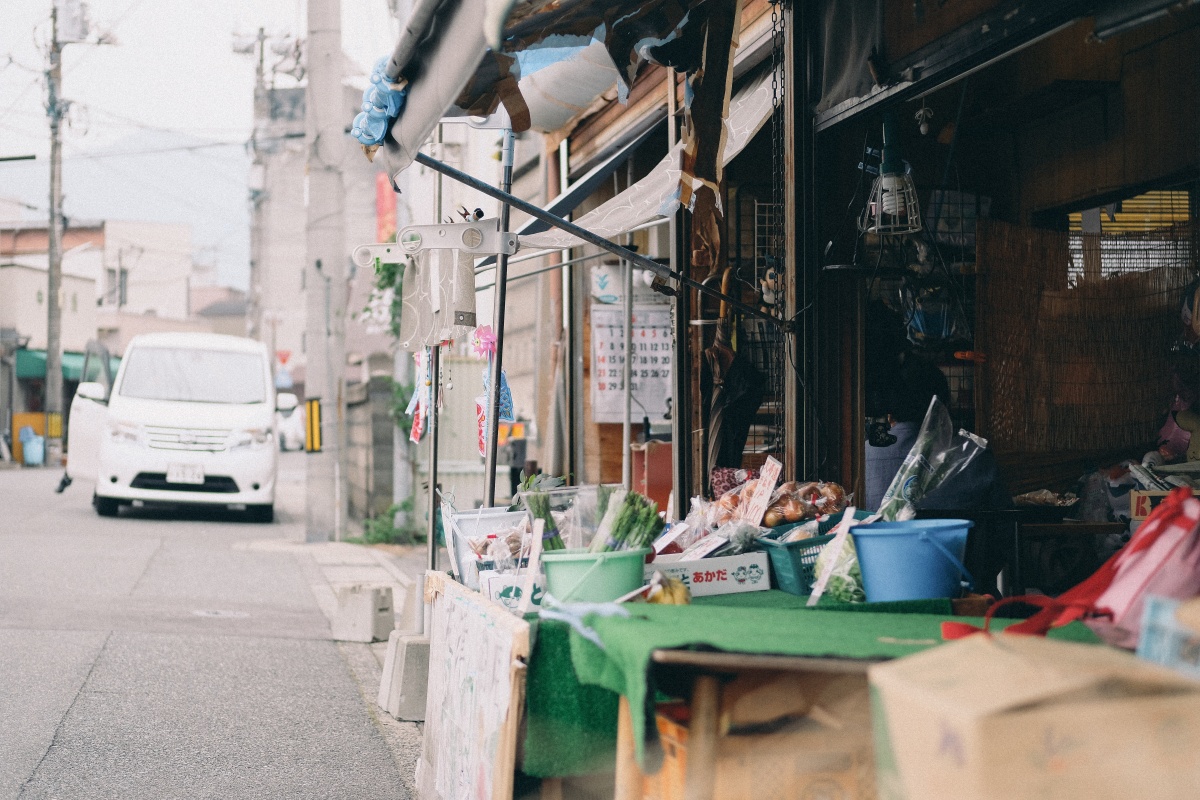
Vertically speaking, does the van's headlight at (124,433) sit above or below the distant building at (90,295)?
below

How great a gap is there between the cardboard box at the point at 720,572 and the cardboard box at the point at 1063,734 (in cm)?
196

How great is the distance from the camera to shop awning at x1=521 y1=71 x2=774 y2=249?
Answer: 243 inches

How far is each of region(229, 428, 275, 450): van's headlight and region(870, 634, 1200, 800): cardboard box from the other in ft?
46.7

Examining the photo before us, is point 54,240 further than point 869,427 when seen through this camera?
Yes

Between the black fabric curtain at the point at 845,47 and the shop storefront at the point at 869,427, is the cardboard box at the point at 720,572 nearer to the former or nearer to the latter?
the shop storefront at the point at 869,427

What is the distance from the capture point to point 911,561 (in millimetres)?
3449

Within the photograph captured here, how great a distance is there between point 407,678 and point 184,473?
9710 mm

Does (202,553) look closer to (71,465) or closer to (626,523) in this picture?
(71,465)

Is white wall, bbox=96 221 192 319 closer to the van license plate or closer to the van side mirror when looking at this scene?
the van side mirror

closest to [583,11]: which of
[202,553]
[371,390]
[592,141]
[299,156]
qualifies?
[592,141]

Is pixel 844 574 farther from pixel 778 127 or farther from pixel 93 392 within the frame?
pixel 93 392

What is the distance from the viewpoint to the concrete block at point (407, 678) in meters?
5.99

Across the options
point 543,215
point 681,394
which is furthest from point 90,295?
point 543,215

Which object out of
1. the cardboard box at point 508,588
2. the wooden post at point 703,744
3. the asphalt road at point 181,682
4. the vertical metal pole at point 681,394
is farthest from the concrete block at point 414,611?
the wooden post at point 703,744
